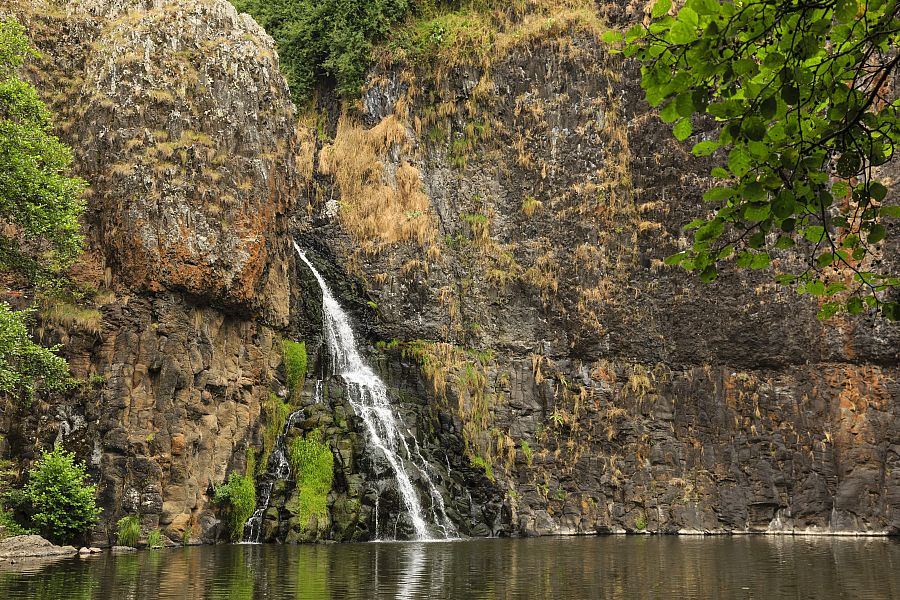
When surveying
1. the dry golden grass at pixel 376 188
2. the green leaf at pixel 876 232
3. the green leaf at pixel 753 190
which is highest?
the dry golden grass at pixel 376 188

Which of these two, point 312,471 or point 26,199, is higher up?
point 26,199

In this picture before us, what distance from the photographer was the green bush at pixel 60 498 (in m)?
22.4

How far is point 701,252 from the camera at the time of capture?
5.66 metres

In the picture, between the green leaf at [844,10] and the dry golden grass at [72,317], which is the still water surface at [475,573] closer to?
the dry golden grass at [72,317]

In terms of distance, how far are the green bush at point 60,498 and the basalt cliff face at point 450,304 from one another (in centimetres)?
112

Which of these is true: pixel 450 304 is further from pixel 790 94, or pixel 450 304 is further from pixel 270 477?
pixel 790 94

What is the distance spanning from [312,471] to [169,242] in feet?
30.6

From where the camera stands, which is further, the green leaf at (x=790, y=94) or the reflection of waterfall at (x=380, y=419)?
the reflection of waterfall at (x=380, y=419)

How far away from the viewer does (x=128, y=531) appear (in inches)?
938

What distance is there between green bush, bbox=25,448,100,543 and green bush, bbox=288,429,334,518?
6616 millimetres

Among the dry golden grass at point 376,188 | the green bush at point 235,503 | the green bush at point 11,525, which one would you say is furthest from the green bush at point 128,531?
the dry golden grass at point 376,188

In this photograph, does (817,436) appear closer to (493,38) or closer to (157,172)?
(493,38)

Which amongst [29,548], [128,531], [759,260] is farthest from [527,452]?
[759,260]

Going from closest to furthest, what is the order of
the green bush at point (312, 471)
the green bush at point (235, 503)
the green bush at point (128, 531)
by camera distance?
the green bush at point (128, 531) → the green bush at point (235, 503) → the green bush at point (312, 471)
